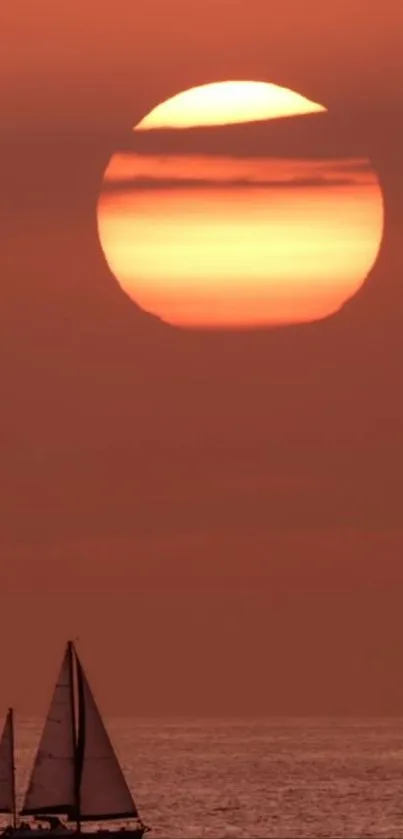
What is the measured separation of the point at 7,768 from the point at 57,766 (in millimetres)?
6511

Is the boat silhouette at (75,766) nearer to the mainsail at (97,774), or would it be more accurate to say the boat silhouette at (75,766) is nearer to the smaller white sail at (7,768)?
the mainsail at (97,774)

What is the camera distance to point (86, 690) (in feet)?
467

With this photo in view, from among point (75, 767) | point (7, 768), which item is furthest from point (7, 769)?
point (75, 767)

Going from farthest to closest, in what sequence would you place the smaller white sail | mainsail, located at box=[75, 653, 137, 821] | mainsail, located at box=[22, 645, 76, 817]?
the smaller white sail, mainsail, located at box=[75, 653, 137, 821], mainsail, located at box=[22, 645, 76, 817]

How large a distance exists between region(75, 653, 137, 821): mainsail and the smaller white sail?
15.7ft

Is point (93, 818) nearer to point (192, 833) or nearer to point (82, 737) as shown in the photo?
point (82, 737)

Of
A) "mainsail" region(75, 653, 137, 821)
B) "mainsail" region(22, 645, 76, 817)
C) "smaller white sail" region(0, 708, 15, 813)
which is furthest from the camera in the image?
"smaller white sail" region(0, 708, 15, 813)

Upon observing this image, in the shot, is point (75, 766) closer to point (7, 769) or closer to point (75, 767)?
point (75, 767)

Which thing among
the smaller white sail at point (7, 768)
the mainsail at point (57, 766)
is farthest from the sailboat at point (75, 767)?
the smaller white sail at point (7, 768)

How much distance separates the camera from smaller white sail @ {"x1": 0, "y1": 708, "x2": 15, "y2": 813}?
147375 millimetres

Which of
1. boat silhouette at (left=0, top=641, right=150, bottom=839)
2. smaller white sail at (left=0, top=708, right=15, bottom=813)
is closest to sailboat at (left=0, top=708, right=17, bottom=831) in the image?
smaller white sail at (left=0, top=708, right=15, bottom=813)

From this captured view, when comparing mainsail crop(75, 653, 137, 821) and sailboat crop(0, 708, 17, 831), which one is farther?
sailboat crop(0, 708, 17, 831)

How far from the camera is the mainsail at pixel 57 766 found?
142 metres

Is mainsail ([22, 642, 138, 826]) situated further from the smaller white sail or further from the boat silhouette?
the smaller white sail
